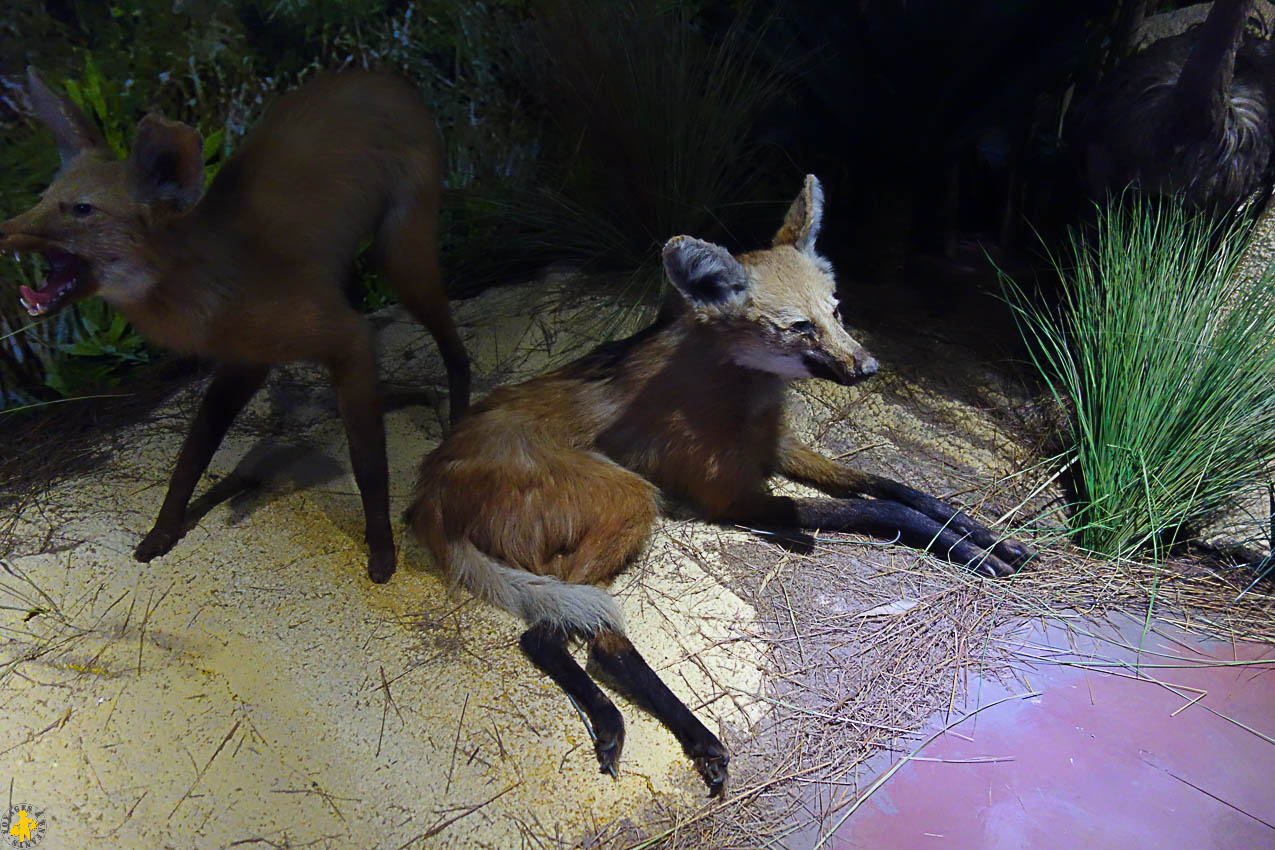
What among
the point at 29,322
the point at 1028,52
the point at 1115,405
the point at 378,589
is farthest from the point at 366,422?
the point at 1028,52

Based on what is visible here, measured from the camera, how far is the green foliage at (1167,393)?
8.45 feet

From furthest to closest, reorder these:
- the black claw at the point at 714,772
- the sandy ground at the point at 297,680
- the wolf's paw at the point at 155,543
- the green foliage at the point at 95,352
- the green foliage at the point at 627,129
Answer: the green foliage at the point at 627,129
the green foliage at the point at 95,352
the wolf's paw at the point at 155,543
the black claw at the point at 714,772
the sandy ground at the point at 297,680

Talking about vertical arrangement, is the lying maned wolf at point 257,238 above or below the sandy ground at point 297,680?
above

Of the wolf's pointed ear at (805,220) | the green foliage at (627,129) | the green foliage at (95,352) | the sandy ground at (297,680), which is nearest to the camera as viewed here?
the sandy ground at (297,680)

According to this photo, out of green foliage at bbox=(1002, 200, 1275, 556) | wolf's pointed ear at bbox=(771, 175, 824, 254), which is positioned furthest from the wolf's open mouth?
green foliage at bbox=(1002, 200, 1275, 556)

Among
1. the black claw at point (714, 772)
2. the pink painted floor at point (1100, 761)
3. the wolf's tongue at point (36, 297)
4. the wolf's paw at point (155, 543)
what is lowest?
the wolf's paw at point (155, 543)

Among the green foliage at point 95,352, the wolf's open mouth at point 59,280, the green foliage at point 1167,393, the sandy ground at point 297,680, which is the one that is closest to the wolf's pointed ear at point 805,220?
the sandy ground at point 297,680

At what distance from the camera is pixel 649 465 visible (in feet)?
8.24

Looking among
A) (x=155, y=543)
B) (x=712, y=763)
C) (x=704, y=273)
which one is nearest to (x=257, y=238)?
(x=155, y=543)

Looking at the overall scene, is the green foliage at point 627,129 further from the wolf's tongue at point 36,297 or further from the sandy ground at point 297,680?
the wolf's tongue at point 36,297

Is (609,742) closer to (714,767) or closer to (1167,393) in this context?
(714,767)

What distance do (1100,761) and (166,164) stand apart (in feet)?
8.44

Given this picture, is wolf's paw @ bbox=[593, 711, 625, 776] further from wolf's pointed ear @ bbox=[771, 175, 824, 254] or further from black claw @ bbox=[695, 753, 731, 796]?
wolf's pointed ear @ bbox=[771, 175, 824, 254]

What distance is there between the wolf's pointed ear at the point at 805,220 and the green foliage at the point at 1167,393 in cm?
112
